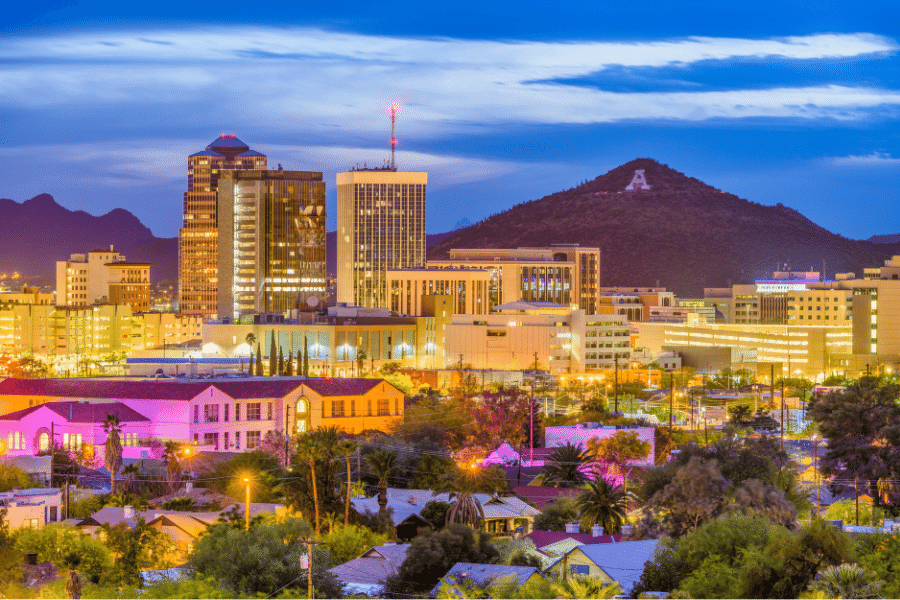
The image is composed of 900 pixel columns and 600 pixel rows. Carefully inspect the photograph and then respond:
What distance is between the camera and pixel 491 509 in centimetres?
5750

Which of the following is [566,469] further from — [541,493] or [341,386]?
[341,386]

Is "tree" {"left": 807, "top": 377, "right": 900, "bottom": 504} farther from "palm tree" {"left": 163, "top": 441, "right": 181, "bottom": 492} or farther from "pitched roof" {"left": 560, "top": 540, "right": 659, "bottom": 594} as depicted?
"palm tree" {"left": 163, "top": 441, "right": 181, "bottom": 492}

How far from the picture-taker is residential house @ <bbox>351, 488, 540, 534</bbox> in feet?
185

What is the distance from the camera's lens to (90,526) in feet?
162

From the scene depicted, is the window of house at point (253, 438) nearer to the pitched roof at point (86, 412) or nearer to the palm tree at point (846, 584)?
the pitched roof at point (86, 412)

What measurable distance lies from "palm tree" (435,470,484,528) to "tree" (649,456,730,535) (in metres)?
7.58

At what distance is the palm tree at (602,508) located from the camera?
54406 millimetres

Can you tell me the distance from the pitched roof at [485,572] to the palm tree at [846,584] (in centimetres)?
791

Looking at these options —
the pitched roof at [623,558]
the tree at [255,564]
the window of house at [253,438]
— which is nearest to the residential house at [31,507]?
the tree at [255,564]

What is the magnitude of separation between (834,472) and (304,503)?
26.8 m

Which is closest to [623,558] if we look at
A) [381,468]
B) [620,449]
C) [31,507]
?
[381,468]

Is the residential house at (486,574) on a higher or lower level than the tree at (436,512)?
higher

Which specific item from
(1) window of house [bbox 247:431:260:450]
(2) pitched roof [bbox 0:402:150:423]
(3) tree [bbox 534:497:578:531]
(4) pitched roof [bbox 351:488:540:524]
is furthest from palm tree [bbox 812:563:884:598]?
(1) window of house [bbox 247:431:260:450]

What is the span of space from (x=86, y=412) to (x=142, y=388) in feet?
22.9
